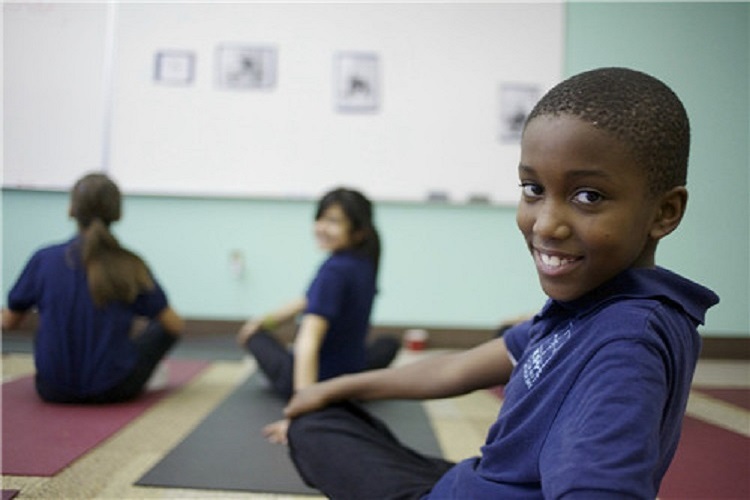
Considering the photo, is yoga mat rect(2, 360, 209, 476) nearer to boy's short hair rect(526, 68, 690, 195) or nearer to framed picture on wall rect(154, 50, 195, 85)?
boy's short hair rect(526, 68, 690, 195)

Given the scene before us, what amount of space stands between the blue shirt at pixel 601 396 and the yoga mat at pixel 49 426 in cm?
108

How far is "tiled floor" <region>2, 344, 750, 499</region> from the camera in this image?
4.02ft

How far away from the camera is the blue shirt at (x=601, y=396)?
0.44m

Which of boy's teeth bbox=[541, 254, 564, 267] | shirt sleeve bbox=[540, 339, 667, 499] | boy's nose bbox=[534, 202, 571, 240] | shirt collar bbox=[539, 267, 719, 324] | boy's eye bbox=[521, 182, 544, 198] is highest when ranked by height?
boy's eye bbox=[521, 182, 544, 198]

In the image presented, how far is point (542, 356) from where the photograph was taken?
0.60 meters

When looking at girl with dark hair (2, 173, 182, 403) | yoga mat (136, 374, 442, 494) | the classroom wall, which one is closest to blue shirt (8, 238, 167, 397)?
girl with dark hair (2, 173, 182, 403)

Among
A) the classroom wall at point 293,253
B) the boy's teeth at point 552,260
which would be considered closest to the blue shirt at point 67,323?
the classroom wall at point 293,253

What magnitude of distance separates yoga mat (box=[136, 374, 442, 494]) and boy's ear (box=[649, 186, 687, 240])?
3.08 ft

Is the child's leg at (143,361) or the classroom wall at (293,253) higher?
the classroom wall at (293,253)

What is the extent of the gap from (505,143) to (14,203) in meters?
2.47

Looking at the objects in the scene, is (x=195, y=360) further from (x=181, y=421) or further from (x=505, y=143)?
(x=505, y=143)

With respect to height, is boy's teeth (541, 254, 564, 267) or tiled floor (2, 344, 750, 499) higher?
boy's teeth (541, 254, 564, 267)

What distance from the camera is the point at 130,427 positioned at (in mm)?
1735

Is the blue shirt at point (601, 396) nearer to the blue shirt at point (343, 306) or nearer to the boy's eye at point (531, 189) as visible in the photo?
the boy's eye at point (531, 189)
